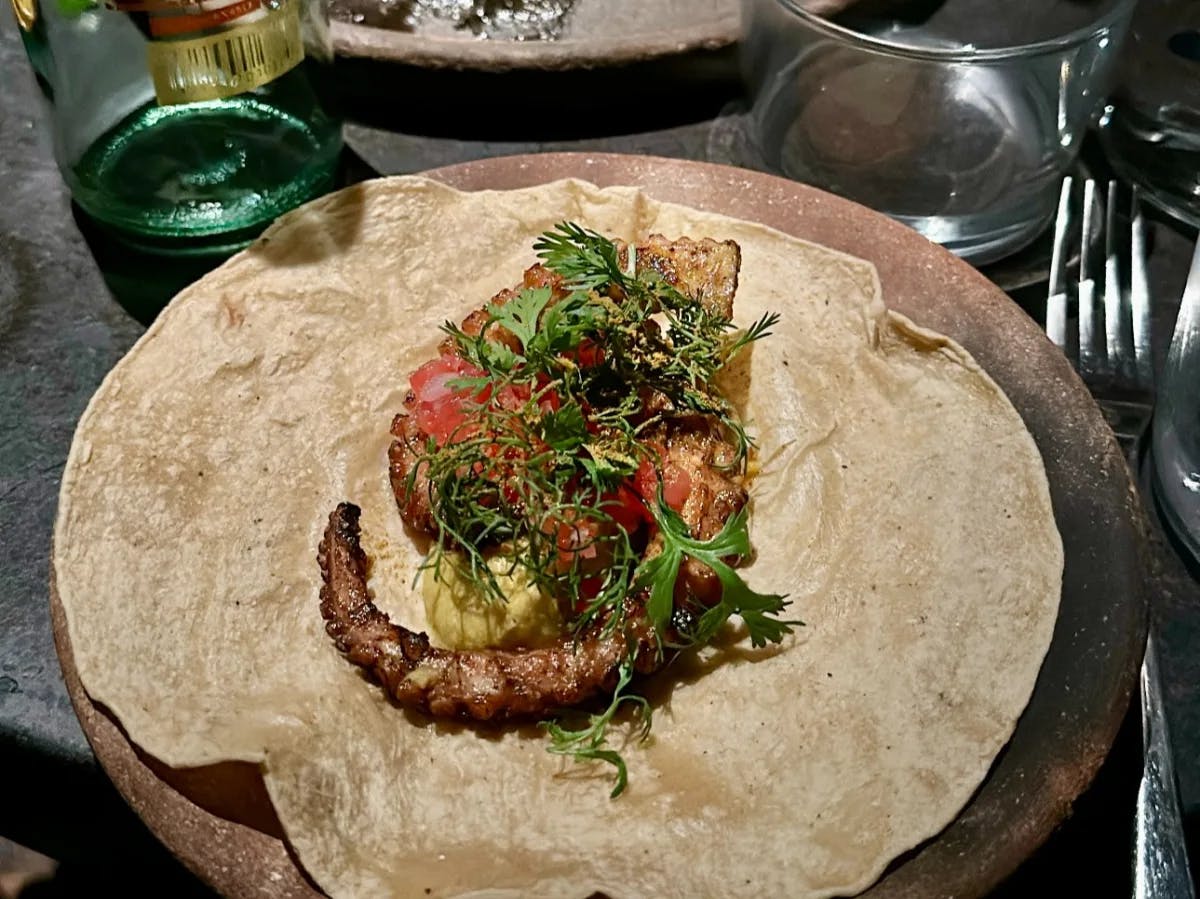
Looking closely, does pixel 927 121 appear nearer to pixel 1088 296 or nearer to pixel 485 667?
pixel 1088 296

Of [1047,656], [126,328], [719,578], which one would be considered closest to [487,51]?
[126,328]

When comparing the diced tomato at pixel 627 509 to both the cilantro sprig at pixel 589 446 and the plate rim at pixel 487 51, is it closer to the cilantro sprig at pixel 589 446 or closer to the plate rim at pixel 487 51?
the cilantro sprig at pixel 589 446

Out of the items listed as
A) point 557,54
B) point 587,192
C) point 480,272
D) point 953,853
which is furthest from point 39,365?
point 953,853

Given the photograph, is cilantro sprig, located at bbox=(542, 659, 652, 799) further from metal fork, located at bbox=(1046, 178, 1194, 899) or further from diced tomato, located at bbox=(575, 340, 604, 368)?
metal fork, located at bbox=(1046, 178, 1194, 899)

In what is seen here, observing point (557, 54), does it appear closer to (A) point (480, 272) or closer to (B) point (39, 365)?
(A) point (480, 272)

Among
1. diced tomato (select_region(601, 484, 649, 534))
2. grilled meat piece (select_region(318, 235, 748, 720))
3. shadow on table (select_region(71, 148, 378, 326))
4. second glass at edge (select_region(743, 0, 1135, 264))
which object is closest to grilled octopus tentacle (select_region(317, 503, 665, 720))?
grilled meat piece (select_region(318, 235, 748, 720))

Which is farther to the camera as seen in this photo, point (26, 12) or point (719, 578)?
point (26, 12)
